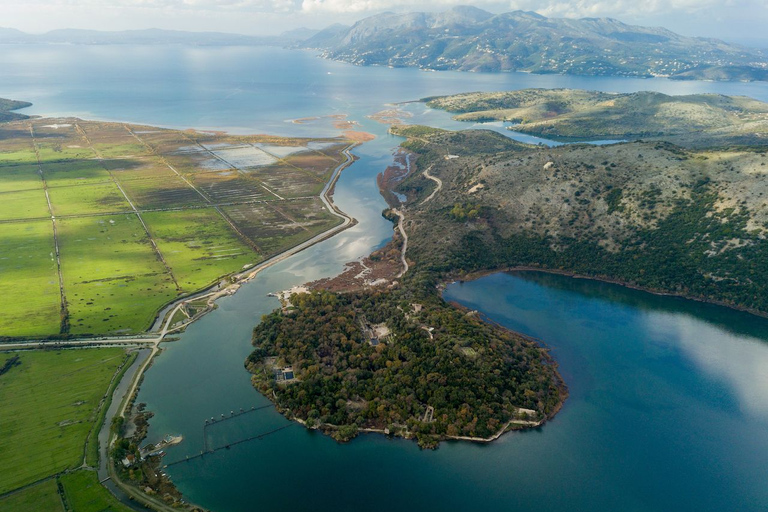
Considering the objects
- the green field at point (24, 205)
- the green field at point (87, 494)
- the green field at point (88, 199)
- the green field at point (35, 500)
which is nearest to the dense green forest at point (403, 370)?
the green field at point (87, 494)

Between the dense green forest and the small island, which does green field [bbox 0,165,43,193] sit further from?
the dense green forest

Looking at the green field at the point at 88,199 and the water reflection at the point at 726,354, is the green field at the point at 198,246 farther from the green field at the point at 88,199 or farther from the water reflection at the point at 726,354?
the water reflection at the point at 726,354

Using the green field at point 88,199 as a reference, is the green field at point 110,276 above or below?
below

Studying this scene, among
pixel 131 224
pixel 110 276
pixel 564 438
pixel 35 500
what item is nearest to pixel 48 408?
pixel 35 500

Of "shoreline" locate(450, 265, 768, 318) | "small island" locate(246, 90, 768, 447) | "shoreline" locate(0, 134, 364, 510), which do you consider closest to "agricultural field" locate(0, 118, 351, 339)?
"shoreline" locate(0, 134, 364, 510)

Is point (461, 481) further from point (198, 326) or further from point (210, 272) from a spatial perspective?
point (210, 272)

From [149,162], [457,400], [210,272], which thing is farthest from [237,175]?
[457,400]
